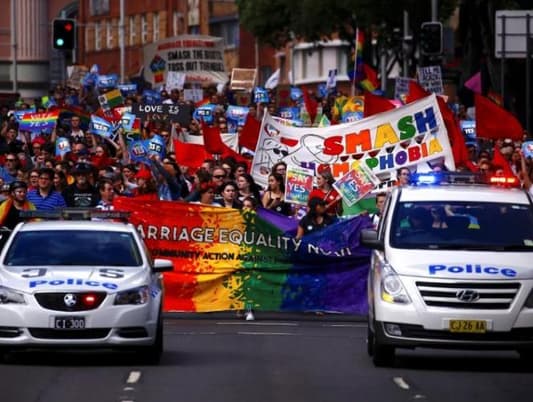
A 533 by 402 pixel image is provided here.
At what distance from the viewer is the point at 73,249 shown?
747 inches

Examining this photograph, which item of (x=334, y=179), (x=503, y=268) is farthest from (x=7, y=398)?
(x=334, y=179)

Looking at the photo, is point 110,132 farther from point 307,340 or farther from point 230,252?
point 307,340

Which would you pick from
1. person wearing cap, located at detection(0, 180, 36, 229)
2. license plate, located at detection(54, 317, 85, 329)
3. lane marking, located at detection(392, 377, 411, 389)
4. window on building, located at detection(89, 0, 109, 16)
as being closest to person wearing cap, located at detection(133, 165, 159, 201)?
person wearing cap, located at detection(0, 180, 36, 229)

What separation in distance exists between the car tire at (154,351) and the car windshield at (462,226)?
7.72ft

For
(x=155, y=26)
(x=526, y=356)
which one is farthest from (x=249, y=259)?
(x=155, y=26)

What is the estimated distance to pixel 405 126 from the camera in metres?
28.3

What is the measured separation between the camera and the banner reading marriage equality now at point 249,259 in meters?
25.4

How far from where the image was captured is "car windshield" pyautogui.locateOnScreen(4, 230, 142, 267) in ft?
61.6

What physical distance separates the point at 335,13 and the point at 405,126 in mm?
38550

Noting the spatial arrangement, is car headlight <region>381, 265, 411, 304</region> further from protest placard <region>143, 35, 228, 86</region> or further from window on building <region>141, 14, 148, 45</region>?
window on building <region>141, 14, 148, 45</region>

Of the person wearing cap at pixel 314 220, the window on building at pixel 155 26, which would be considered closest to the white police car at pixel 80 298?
the person wearing cap at pixel 314 220

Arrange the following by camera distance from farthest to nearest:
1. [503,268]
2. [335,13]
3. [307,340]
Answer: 1. [335,13]
2. [307,340]
3. [503,268]

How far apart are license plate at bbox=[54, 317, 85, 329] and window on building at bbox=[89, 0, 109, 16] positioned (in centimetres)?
9793

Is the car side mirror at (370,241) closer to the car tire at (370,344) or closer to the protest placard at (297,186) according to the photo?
the car tire at (370,344)
